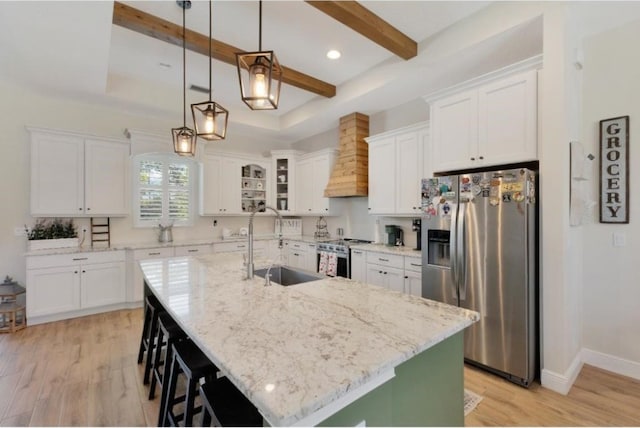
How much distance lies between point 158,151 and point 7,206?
1.95 metres

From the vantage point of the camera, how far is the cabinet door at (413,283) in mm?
3318

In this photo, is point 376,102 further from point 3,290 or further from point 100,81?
point 3,290

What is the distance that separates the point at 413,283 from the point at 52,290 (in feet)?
14.6

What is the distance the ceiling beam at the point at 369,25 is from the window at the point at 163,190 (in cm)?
368

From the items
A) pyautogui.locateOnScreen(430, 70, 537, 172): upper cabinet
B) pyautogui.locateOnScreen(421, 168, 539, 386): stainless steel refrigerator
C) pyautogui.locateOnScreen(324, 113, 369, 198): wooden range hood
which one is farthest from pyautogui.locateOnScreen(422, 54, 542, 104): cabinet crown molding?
pyautogui.locateOnScreen(324, 113, 369, 198): wooden range hood

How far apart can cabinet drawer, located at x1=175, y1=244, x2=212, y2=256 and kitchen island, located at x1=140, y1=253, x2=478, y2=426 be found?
9.41 ft

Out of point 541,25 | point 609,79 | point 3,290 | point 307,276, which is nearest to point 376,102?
point 541,25

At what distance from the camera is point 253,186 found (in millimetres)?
5820

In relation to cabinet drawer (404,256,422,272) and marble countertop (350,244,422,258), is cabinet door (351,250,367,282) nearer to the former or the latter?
marble countertop (350,244,422,258)

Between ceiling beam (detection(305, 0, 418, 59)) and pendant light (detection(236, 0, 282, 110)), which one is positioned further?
ceiling beam (detection(305, 0, 418, 59))

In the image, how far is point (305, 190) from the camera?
564 cm

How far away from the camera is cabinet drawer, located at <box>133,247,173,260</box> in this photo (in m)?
4.29

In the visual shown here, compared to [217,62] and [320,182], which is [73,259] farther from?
[320,182]

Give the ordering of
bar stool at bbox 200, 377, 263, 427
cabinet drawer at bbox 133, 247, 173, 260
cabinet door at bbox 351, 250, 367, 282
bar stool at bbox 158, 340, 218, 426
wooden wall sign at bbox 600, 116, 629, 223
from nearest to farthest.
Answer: bar stool at bbox 200, 377, 263, 427, bar stool at bbox 158, 340, 218, 426, wooden wall sign at bbox 600, 116, 629, 223, cabinet door at bbox 351, 250, 367, 282, cabinet drawer at bbox 133, 247, 173, 260
